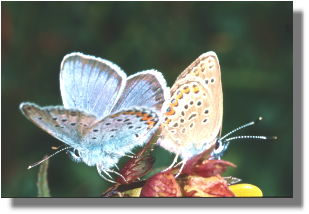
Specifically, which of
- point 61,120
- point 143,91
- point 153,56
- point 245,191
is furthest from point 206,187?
point 153,56

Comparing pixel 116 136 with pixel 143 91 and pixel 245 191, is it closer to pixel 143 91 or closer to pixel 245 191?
pixel 143 91

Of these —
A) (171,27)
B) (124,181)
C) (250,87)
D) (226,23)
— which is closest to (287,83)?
(250,87)

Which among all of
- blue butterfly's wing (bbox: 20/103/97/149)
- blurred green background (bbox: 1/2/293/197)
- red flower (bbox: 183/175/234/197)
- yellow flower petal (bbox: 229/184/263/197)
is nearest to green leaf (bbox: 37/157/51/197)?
blue butterfly's wing (bbox: 20/103/97/149)

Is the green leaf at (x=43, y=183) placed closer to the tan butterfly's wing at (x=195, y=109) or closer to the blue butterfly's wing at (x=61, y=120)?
the blue butterfly's wing at (x=61, y=120)

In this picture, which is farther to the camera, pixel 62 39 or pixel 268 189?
pixel 62 39

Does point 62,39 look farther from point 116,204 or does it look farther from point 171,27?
point 116,204

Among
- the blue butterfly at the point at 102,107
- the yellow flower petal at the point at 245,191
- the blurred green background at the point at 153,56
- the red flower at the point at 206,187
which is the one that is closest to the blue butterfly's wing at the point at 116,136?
the blue butterfly at the point at 102,107
